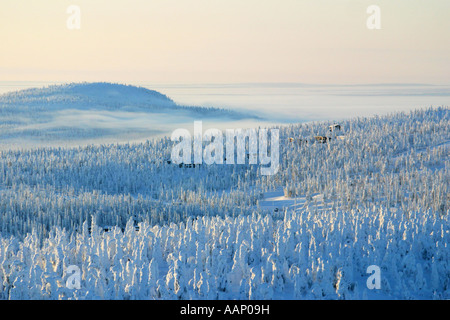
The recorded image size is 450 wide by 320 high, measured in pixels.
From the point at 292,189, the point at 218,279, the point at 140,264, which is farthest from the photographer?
the point at 292,189

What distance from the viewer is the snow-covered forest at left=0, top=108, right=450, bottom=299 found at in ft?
Result: 29.6

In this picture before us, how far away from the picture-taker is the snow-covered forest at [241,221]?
902 cm

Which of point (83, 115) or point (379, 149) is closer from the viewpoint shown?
point (379, 149)

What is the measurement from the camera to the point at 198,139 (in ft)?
160

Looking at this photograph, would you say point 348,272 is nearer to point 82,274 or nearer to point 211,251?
point 211,251

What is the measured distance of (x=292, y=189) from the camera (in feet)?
88.7

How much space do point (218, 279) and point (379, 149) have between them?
28048 mm

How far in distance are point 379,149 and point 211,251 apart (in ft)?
86.6

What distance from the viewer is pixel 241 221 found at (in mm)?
13695
